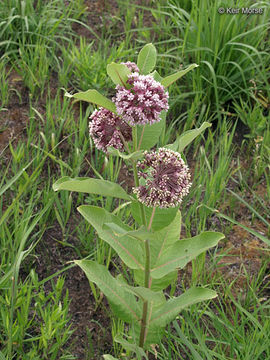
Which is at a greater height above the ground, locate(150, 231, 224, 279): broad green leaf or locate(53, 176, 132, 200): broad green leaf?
locate(53, 176, 132, 200): broad green leaf

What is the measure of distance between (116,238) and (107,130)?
0.42 meters

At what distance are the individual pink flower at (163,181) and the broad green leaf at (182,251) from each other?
0.87 feet

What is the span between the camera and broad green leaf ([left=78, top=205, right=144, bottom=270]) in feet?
5.55

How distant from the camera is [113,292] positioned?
1.81m

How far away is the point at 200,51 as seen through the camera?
9.75 feet

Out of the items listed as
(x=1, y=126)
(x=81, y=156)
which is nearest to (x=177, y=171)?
(x=81, y=156)

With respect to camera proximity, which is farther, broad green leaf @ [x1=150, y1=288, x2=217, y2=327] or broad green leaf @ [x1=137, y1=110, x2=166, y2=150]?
broad green leaf @ [x1=150, y1=288, x2=217, y2=327]

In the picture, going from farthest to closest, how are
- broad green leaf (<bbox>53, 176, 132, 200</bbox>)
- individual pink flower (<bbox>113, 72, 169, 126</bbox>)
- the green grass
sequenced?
the green grass
broad green leaf (<bbox>53, 176, 132, 200</bbox>)
individual pink flower (<bbox>113, 72, 169, 126</bbox>)

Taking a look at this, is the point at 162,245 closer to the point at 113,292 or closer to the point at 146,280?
the point at 146,280

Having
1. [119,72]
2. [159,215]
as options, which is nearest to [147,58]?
[119,72]

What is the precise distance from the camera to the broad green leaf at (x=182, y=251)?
5.41ft

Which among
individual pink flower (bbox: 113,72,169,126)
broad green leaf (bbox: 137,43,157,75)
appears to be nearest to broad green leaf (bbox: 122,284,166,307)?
individual pink flower (bbox: 113,72,169,126)

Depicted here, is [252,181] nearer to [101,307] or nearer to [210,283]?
[210,283]

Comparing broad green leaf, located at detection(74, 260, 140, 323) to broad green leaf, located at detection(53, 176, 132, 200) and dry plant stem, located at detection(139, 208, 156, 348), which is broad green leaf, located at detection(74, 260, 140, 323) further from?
broad green leaf, located at detection(53, 176, 132, 200)
